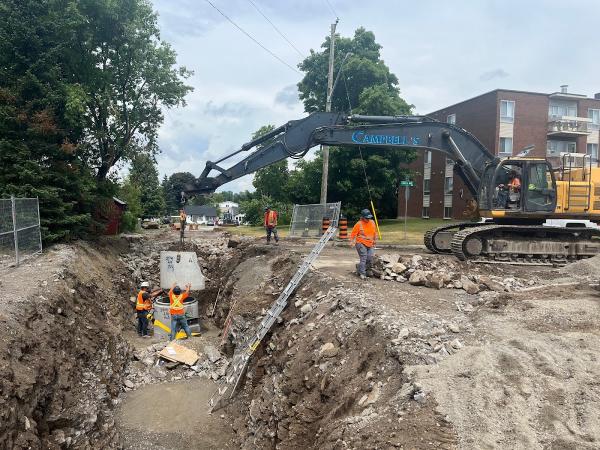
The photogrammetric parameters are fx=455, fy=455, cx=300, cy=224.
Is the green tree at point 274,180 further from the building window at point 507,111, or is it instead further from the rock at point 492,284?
the rock at point 492,284

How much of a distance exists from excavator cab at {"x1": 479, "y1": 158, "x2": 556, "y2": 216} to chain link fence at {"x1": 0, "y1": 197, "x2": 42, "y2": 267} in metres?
12.7

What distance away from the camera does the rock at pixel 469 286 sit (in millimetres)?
9344

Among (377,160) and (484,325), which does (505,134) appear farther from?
(484,325)

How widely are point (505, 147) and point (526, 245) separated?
78.5ft

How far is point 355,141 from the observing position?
13719 mm

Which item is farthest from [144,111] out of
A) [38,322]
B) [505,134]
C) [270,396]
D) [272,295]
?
[505,134]

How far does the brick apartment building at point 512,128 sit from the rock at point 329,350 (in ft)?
86.7

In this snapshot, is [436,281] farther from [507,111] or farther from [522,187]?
[507,111]

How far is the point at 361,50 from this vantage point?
3538 centimetres

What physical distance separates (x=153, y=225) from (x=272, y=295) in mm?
30973

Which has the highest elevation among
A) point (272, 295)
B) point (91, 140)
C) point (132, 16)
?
point (132, 16)

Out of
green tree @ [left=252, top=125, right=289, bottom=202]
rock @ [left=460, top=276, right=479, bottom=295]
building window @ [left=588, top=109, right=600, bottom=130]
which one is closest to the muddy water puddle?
rock @ [left=460, top=276, right=479, bottom=295]

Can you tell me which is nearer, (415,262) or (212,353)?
(415,262)

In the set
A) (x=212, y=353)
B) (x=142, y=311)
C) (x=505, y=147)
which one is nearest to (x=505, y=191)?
(x=212, y=353)
